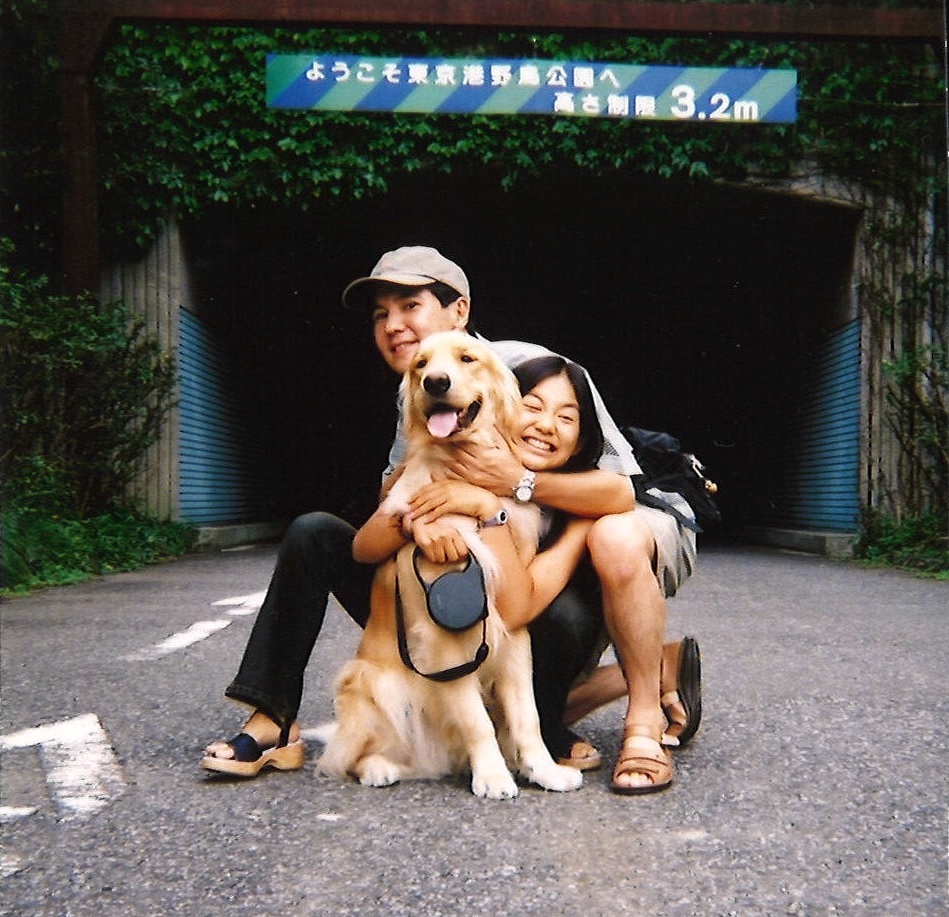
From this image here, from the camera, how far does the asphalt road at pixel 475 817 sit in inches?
77.6

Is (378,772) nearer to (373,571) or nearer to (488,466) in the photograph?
(373,571)

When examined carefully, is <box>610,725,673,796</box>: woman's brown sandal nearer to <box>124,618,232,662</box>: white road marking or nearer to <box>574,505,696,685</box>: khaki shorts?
<box>574,505,696,685</box>: khaki shorts

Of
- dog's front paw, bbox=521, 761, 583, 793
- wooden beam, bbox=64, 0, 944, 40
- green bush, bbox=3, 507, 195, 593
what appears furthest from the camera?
wooden beam, bbox=64, 0, 944, 40

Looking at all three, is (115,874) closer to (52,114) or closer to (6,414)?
(6,414)

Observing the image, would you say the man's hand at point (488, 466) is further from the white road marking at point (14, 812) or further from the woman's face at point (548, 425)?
the white road marking at point (14, 812)

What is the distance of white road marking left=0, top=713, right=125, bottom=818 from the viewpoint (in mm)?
2594

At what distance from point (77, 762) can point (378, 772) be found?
2.74ft

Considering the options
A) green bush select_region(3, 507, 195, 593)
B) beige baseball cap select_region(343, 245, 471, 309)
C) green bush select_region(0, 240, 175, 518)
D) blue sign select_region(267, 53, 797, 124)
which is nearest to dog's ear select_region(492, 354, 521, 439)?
beige baseball cap select_region(343, 245, 471, 309)

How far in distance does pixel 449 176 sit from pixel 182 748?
774 centimetres

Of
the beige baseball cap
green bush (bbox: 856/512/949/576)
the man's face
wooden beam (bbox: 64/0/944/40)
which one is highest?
wooden beam (bbox: 64/0/944/40)

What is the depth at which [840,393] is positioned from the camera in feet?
38.4

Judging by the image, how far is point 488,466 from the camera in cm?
264

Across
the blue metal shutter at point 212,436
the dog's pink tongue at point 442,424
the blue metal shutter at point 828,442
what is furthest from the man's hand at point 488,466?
the blue metal shutter at point 828,442

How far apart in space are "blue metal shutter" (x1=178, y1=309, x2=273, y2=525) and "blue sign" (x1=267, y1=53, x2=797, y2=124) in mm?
3374
